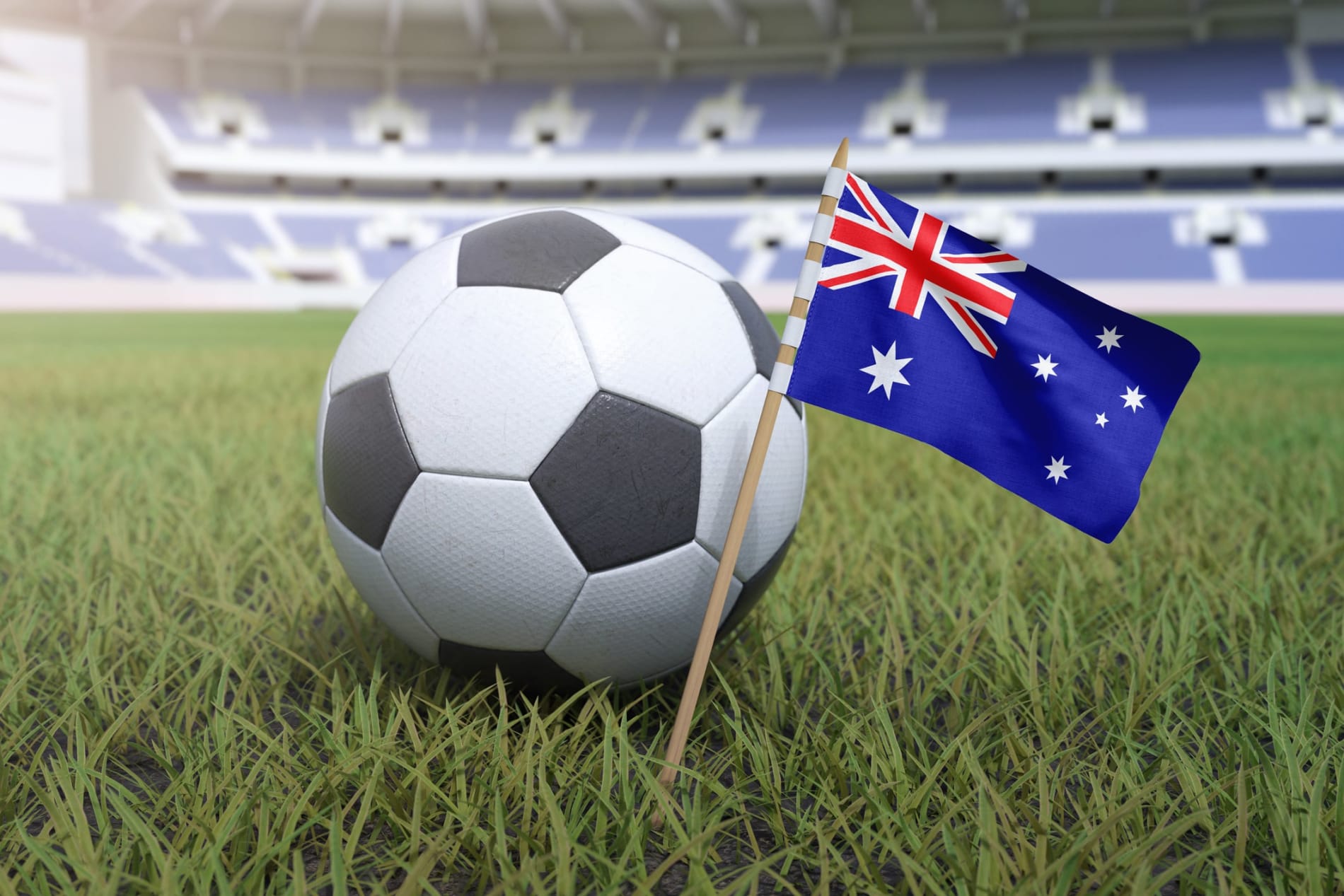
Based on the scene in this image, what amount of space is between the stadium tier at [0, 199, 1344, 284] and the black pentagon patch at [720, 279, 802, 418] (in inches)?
735

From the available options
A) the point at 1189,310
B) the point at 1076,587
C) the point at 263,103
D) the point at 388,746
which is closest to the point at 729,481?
the point at 388,746

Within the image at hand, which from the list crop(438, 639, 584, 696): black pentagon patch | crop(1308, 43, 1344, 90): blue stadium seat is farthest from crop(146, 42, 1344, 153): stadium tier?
crop(438, 639, 584, 696): black pentagon patch

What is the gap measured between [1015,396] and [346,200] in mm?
31871

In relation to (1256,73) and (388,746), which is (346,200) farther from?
(388,746)

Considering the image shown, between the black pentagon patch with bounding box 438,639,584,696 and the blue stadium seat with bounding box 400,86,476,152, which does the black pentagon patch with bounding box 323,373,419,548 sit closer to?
the black pentagon patch with bounding box 438,639,584,696

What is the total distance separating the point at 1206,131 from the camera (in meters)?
23.8

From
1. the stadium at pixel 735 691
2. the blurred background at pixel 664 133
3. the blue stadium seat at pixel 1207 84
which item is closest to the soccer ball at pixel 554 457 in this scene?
the stadium at pixel 735 691

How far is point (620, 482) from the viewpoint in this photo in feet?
4.99

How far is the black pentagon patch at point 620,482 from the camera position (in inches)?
59.4

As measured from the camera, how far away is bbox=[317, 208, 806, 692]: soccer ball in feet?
4.98

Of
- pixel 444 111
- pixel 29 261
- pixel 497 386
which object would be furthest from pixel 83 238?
pixel 497 386

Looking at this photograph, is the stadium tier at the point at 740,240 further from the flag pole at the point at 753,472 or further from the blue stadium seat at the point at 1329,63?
the flag pole at the point at 753,472

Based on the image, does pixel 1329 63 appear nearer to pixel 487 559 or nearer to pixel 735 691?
pixel 735 691

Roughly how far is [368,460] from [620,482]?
47 centimetres
